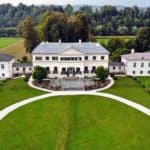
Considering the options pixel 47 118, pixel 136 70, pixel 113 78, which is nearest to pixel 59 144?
pixel 47 118

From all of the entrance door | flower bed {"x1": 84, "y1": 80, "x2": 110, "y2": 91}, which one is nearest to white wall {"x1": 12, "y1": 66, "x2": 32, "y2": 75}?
the entrance door

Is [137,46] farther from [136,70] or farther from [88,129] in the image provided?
[88,129]

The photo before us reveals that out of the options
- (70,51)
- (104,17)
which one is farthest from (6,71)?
(104,17)

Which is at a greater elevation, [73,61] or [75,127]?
[73,61]

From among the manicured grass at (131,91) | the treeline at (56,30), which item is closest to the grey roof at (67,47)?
the manicured grass at (131,91)

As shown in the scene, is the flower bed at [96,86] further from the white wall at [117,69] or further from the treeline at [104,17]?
the treeline at [104,17]

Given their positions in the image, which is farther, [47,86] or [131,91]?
[47,86]

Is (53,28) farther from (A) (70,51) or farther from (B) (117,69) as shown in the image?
(B) (117,69)
